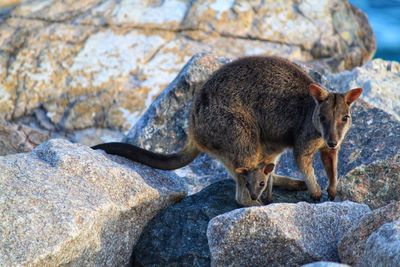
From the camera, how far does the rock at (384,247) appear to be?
451cm

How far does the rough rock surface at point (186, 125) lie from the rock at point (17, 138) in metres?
1.14

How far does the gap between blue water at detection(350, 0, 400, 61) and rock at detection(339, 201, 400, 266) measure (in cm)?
1345

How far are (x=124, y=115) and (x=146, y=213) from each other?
4526 mm

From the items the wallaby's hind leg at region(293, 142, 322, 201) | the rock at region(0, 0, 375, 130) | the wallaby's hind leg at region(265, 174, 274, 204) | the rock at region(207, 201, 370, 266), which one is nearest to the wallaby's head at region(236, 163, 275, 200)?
the wallaby's hind leg at region(265, 174, 274, 204)

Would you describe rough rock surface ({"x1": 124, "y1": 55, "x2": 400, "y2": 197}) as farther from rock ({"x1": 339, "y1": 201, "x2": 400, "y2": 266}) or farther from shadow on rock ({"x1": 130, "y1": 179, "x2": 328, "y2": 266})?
rock ({"x1": 339, "y1": 201, "x2": 400, "y2": 266})

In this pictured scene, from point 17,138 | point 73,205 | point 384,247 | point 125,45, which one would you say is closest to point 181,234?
point 73,205

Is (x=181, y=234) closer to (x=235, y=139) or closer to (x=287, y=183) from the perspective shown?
(x=235, y=139)

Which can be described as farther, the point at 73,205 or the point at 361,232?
the point at 73,205

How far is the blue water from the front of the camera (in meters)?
18.7

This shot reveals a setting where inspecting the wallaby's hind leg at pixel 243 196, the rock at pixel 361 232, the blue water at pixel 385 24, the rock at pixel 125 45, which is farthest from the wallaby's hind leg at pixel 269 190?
the blue water at pixel 385 24

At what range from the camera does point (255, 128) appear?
6633mm

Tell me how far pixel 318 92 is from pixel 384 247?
188 centimetres

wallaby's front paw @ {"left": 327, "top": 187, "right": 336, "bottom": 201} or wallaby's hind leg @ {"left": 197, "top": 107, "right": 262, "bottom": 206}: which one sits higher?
wallaby's hind leg @ {"left": 197, "top": 107, "right": 262, "bottom": 206}

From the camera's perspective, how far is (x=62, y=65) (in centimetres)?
1085
